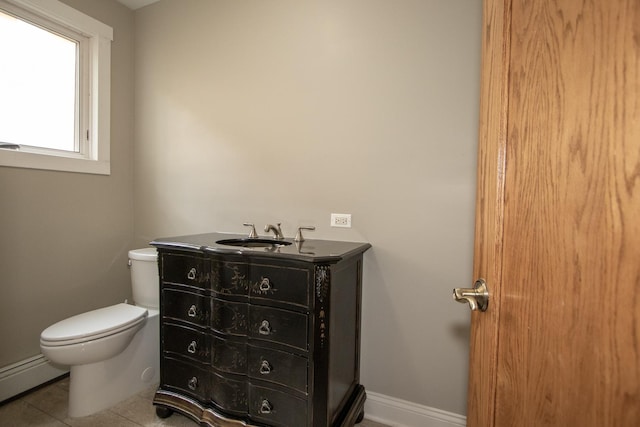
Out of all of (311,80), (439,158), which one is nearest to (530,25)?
(439,158)

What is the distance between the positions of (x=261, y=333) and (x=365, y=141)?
47.4 inches

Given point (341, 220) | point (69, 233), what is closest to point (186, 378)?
point (341, 220)

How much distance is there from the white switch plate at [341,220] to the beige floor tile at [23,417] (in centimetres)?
190

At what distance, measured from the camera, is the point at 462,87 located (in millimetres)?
1619

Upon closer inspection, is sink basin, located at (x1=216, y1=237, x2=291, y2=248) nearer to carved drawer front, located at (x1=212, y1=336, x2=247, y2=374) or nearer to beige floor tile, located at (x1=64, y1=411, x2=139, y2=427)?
carved drawer front, located at (x1=212, y1=336, x2=247, y2=374)

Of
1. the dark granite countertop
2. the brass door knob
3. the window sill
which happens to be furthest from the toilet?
the brass door knob

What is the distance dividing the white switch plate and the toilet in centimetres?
127

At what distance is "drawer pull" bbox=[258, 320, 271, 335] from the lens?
144cm

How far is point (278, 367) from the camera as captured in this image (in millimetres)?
1432

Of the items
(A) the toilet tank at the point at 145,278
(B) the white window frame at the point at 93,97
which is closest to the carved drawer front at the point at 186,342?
(A) the toilet tank at the point at 145,278

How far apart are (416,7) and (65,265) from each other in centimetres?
289

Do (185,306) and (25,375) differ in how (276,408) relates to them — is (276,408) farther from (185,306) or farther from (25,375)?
(25,375)

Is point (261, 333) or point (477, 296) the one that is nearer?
Answer: point (477, 296)

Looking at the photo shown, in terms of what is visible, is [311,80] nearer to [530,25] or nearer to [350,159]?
[350,159]
